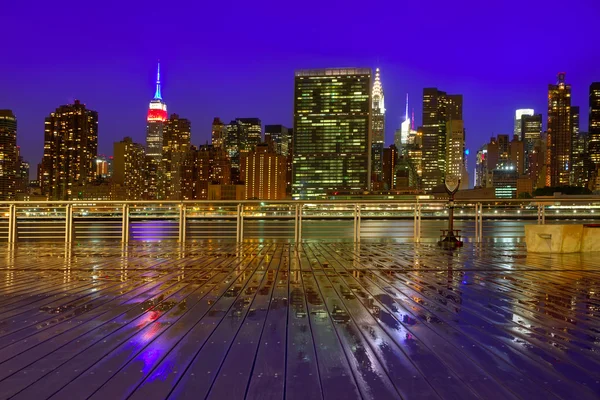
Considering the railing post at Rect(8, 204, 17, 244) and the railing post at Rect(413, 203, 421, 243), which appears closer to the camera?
the railing post at Rect(8, 204, 17, 244)

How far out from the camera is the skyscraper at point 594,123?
15325 centimetres

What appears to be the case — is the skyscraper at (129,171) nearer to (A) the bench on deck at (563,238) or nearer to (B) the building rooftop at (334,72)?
(B) the building rooftop at (334,72)

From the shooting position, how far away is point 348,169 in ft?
509

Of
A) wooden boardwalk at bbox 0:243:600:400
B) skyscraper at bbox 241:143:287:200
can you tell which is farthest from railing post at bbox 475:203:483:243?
skyscraper at bbox 241:143:287:200

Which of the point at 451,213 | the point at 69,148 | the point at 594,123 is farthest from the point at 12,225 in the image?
the point at 594,123

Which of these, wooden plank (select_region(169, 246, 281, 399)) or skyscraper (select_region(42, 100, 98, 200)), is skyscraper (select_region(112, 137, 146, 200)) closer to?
skyscraper (select_region(42, 100, 98, 200))

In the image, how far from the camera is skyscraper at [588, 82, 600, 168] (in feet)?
503

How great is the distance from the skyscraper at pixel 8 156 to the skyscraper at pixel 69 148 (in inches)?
530

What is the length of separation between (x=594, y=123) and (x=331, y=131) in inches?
3200

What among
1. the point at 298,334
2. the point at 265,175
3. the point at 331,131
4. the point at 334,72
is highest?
the point at 334,72

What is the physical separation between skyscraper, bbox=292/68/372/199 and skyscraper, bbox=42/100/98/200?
73.4 metres

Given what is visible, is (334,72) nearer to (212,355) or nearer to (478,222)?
(478,222)

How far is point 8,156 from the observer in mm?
147875

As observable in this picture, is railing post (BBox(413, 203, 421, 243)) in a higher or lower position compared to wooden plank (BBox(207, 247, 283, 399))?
higher
